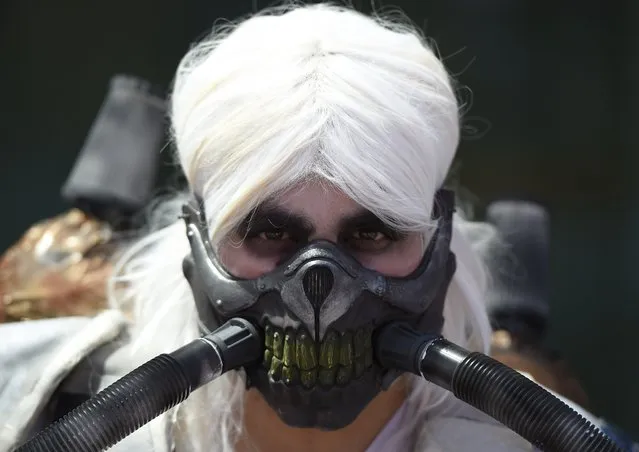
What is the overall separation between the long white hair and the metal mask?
83 mm

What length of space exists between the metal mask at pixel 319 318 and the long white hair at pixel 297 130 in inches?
3.3

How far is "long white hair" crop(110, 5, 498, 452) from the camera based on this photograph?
1292mm

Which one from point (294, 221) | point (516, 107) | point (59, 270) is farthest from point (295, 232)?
point (516, 107)

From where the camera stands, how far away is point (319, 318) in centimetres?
Result: 127

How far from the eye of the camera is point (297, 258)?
1303mm

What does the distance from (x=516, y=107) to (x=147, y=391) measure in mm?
2517

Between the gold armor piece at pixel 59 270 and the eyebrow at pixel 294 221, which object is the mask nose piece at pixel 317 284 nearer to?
the eyebrow at pixel 294 221

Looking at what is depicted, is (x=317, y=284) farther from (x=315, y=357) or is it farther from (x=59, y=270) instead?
(x=59, y=270)

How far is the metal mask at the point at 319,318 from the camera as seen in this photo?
1280 millimetres

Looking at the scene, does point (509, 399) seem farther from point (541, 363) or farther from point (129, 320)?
point (541, 363)

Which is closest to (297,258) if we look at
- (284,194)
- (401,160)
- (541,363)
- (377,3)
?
(284,194)

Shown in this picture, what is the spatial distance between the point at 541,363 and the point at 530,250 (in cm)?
26

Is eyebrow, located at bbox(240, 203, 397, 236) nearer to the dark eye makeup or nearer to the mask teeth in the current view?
the dark eye makeup

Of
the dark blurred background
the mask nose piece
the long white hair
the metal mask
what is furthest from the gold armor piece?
the dark blurred background
